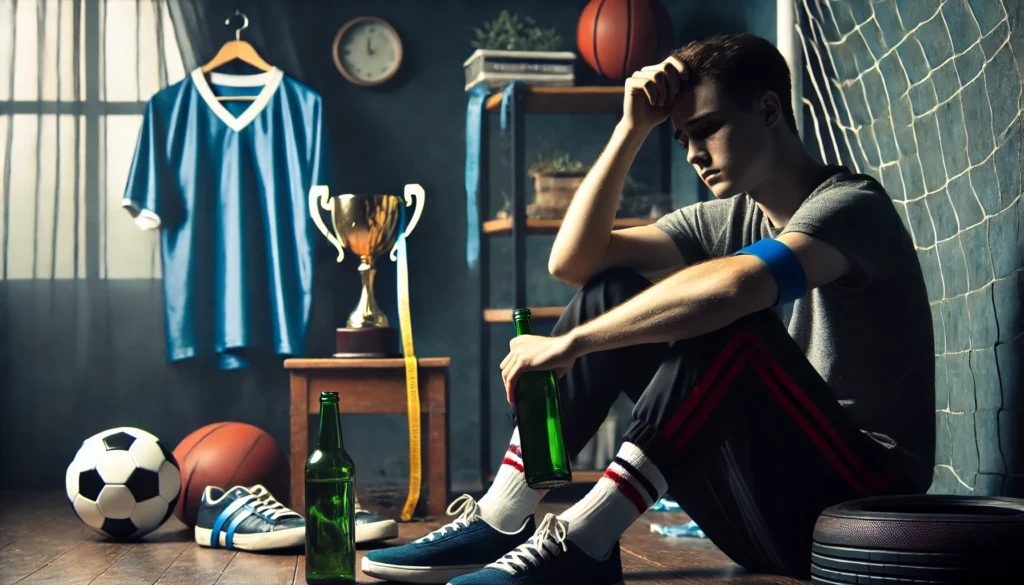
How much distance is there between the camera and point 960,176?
212 centimetres

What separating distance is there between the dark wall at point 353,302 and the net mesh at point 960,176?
138 cm

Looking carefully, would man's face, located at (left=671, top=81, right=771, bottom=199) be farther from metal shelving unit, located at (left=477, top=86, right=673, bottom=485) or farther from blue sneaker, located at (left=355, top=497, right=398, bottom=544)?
metal shelving unit, located at (left=477, top=86, right=673, bottom=485)

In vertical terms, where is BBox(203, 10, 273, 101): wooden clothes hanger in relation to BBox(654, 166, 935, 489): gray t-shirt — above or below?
above

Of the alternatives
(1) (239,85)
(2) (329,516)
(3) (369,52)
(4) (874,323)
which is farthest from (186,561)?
(3) (369,52)

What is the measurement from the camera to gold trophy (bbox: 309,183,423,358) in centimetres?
324

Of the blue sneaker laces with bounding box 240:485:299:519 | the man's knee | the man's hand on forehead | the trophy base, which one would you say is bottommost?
the blue sneaker laces with bounding box 240:485:299:519

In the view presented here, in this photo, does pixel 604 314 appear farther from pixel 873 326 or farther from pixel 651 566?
pixel 651 566

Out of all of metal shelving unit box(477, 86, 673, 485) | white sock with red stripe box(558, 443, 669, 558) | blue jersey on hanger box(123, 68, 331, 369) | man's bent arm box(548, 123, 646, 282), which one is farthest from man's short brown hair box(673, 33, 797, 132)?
blue jersey on hanger box(123, 68, 331, 369)

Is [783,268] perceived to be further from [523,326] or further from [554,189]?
[554,189]

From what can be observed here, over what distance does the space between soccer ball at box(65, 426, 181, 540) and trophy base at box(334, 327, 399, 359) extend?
2.46ft

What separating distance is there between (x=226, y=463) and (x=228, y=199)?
1221 millimetres

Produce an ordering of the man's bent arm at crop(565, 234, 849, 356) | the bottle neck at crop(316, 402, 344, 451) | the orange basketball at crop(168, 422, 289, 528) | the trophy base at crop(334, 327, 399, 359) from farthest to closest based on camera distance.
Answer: the trophy base at crop(334, 327, 399, 359) < the orange basketball at crop(168, 422, 289, 528) < the bottle neck at crop(316, 402, 344, 451) < the man's bent arm at crop(565, 234, 849, 356)

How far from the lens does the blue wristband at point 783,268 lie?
1492 mm

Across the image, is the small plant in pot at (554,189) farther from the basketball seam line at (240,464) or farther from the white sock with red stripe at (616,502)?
the white sock with red stripe at (616,502)
